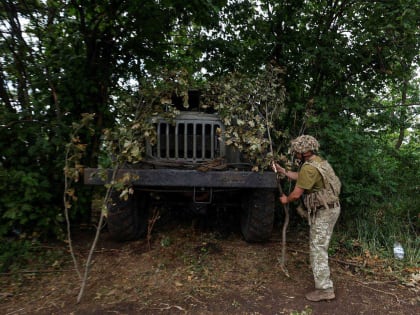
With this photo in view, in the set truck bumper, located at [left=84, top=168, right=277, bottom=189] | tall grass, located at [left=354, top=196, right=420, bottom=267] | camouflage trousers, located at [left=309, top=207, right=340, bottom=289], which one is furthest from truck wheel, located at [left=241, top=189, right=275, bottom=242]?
tall grass, located at [left=354, top=196, right=420, bottom=267]

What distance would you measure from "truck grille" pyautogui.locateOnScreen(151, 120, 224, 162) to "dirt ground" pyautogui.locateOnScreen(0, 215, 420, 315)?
115cm

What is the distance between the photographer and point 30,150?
3617 mm

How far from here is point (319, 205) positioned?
2.94 metres

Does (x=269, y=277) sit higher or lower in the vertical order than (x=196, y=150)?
lower

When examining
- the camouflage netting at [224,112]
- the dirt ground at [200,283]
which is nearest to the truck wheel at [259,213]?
the dirt ground at [200,283]

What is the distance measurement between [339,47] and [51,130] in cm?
404

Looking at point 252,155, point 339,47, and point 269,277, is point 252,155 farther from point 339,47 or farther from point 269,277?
point 339,47

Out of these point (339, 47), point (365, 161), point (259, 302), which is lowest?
point (259, 302)

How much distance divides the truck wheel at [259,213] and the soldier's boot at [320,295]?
96 centimetres

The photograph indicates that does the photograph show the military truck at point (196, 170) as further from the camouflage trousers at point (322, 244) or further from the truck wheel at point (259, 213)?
the camouflage trousers at point (322, 244)

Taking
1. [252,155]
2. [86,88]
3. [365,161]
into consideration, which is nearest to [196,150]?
[252,155]

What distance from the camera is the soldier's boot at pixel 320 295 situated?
286 centimetres

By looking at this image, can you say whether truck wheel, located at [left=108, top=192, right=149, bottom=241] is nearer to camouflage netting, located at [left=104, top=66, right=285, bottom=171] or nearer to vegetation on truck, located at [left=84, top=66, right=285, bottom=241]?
vegetation on truck, located at [left=84, top=66, right=285, bottom=241]

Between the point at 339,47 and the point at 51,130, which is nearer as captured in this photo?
the point at 51,130
